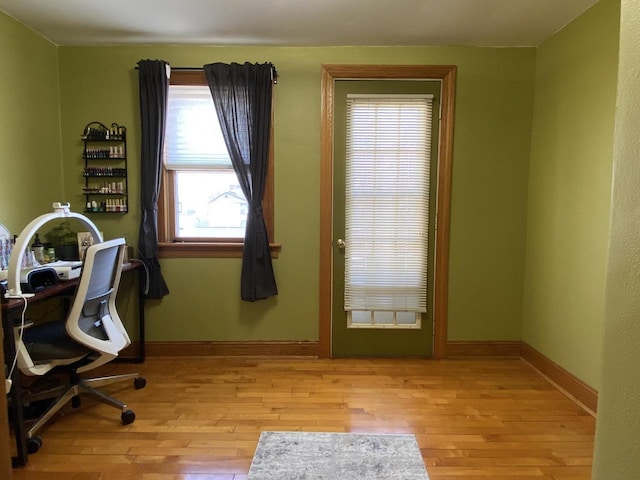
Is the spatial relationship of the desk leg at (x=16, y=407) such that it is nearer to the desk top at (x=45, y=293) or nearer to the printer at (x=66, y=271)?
the desk top at (x=45, y=293)

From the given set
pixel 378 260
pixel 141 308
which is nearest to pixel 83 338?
Result: pixel 141 308

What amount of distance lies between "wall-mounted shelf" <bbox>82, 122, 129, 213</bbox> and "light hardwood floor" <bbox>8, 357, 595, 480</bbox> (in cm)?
128

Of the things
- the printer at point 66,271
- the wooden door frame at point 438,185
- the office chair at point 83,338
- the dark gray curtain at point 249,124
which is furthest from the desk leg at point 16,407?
the wooden door frame at point 438,185

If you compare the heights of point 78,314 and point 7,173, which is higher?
point 7,173

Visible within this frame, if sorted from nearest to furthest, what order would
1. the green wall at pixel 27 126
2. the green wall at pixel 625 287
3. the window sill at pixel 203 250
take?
1. the green wall at pixel 625 287
2. the green wall at pixel 27 126
3. the window sill at pixel 203 250

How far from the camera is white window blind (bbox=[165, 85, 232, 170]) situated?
2879 millimetres

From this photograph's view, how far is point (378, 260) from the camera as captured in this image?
2980mm

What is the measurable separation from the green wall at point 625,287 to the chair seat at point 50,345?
2.30 meters

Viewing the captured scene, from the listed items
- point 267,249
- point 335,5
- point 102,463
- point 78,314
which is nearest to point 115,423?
point 102,463

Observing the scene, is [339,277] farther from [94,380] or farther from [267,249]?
[94,380]

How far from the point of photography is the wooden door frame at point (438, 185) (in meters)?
2.83

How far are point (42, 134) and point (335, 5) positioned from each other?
2.26 meters

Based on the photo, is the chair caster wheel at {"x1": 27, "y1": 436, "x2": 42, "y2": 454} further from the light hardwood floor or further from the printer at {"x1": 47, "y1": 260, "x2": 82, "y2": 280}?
the printer at {"x1": 47, "y1": 260, "x2": 82, "y2": 280}

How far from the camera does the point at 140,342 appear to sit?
2.93 metres
